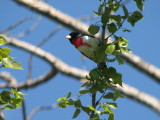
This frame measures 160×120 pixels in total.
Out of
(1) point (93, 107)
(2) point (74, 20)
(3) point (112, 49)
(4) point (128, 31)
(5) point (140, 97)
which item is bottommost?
(1) point (93, 107)

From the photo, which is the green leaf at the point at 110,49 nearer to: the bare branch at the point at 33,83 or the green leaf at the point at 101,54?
the green leaf at the point at 101,54

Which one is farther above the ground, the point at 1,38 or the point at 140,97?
the point at 140,97

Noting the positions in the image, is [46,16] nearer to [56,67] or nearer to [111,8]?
[56,67]

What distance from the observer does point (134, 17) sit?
2.43 m

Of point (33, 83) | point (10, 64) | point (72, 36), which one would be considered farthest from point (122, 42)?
point (33, 83)

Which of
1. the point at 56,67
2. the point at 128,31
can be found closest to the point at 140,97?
the point at 56,67

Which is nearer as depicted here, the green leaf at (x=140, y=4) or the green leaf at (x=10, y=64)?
the green leaf at (x=10, y=64)

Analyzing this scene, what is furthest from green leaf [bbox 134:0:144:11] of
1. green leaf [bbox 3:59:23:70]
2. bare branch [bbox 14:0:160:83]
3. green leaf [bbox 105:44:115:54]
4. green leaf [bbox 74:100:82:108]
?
bare branch [bbox 14:0:160:83]

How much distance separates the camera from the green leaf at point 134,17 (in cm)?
242

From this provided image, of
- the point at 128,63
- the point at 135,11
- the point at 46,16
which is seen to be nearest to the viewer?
the point at 135,11

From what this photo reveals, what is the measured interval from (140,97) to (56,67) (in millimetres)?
1817

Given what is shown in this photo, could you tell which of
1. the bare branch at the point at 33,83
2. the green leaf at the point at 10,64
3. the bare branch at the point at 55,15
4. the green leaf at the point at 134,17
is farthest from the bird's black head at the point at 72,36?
the bare branch at the point at 33,83

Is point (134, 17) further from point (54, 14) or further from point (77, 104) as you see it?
point (54, 14)

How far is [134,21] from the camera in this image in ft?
7.98
